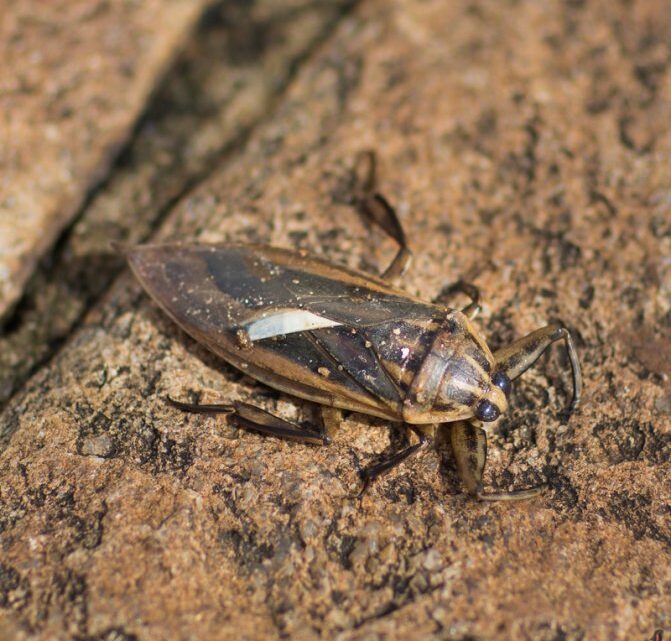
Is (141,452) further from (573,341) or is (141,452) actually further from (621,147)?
(621,147)

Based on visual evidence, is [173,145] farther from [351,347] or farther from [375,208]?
[351,347]

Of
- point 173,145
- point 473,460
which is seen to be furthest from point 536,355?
point 173,145

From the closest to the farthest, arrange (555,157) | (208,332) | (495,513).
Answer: (495,513) → (208,332) → (555,157)

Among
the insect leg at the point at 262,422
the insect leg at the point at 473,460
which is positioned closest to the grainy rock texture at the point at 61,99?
the insect leg at the point at 262,422

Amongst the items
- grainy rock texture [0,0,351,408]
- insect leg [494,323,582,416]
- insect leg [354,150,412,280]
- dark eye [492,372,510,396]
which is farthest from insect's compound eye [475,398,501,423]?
grainy rock texture [0,0,351,408]

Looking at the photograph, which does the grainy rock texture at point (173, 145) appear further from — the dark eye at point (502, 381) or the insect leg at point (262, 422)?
the dark eye at point (502, 381)

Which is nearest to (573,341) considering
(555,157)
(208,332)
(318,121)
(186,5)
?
(555,157)
